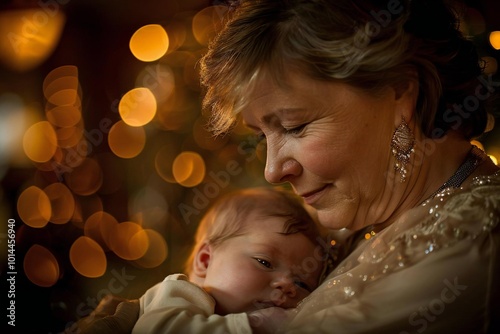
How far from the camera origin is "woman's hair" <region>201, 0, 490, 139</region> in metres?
1.33

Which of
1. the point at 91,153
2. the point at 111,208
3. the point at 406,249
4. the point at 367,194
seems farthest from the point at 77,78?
the point at 406,249

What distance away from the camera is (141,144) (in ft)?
9.47

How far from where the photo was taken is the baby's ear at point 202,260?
1.73m

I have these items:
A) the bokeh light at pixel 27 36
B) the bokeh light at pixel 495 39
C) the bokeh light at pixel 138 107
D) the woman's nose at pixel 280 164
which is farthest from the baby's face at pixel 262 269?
the bokeh light at pixel 27 36

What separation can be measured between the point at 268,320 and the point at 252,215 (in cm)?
41

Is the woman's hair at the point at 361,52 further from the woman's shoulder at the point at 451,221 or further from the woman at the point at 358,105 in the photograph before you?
the woman's shoulder at the point at 451,221

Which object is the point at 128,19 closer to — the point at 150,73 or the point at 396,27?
the point at 150,73

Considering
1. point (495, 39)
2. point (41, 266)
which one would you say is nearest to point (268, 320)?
point (495, 39)

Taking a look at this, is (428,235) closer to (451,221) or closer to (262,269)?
(451,221)

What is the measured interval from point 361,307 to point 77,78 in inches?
87.9

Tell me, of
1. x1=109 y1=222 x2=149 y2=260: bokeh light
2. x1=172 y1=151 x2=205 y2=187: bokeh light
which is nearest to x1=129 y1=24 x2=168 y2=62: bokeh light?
x1=172 y1=151 x2=205 y2=187: bokeh light

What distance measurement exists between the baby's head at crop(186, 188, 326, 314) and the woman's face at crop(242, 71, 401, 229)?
248 millimetres

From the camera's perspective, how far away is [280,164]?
1.42 m

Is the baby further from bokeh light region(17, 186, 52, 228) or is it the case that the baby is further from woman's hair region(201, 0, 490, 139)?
bokeh light region(17, 186, 52, 228)
